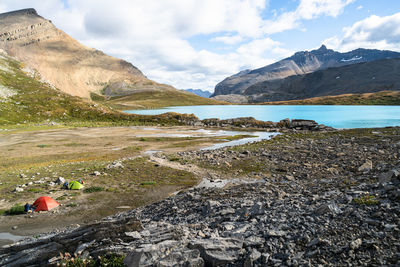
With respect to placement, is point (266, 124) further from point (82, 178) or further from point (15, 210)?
point (15, 210)

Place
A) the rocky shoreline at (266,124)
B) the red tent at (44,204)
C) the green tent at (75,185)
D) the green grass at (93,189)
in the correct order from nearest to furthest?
the red tent at (44,204)
the green grass at (93,189)
the green tent at (75,185)
the rocky shoreline at (266,124)

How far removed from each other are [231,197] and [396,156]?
26689 mm

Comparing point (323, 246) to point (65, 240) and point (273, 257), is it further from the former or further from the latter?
point (65, 240)

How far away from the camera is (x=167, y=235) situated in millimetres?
11047

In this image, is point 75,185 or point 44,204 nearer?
point 44,204

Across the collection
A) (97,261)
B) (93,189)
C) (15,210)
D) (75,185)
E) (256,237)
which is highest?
(256,237)

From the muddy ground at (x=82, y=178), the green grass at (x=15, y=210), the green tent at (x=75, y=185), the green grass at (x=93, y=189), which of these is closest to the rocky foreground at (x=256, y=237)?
the muddy ground at (x=82, y=178)

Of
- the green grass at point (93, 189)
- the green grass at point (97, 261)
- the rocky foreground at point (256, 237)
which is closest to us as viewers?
the rocky foreground at point (256, 237)

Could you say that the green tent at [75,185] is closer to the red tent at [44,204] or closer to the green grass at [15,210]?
the red tent at [44,204]

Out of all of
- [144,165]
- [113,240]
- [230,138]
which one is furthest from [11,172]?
[230,138]

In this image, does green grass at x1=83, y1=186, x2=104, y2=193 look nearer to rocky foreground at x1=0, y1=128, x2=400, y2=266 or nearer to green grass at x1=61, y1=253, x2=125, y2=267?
rocky foreground at x1=0, y1=128, x2=400, y2=266

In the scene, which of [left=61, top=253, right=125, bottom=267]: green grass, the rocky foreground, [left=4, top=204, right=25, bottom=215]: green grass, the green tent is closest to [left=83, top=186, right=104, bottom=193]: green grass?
the green tent

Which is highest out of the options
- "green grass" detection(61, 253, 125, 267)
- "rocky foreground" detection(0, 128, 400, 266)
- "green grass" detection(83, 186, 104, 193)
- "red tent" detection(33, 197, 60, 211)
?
"rocky foreground" detection(0, 128, 400, 266)

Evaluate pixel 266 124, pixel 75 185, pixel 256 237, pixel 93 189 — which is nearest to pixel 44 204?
pixel 75 185
